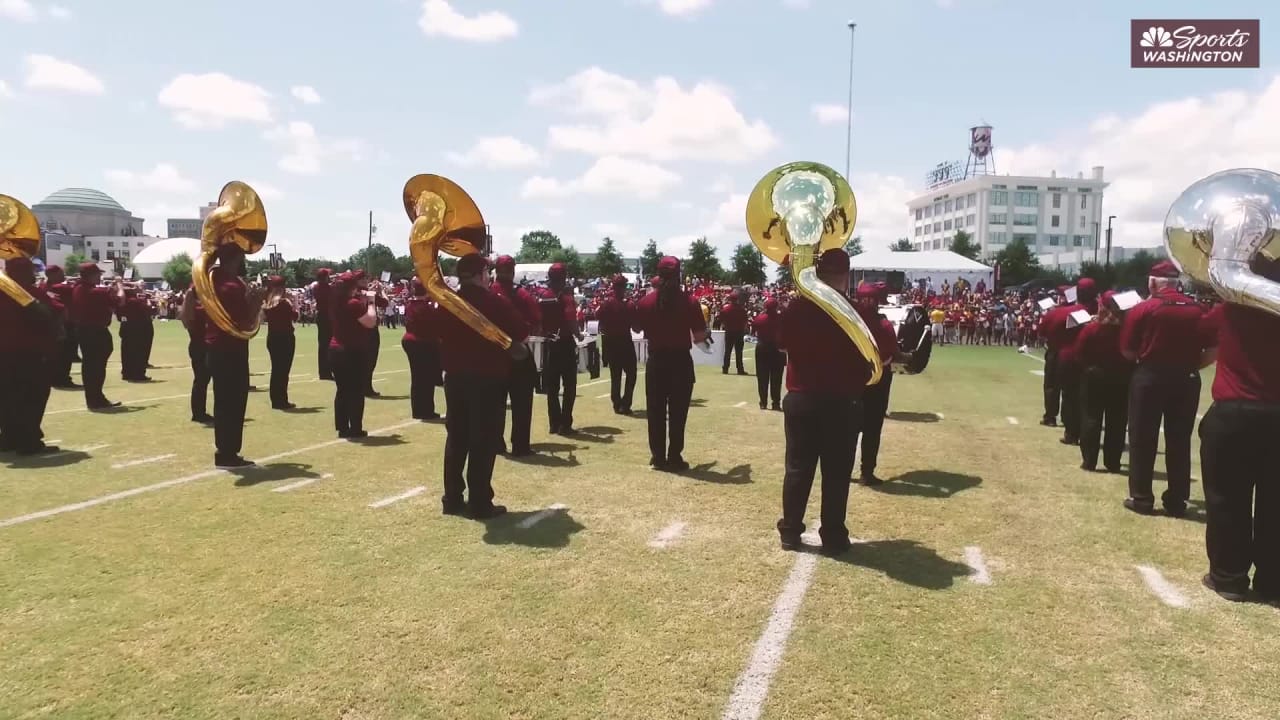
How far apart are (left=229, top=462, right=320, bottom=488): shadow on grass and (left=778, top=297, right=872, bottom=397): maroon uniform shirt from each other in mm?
4748

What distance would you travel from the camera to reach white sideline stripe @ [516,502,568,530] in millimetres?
5980

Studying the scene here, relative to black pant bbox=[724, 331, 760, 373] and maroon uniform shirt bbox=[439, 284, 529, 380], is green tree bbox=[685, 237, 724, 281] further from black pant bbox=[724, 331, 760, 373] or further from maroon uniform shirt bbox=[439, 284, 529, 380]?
maroon uniform shirt bbox=[439, 284, 529, 380]

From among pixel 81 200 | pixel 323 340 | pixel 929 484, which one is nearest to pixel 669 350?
pixel 929 484

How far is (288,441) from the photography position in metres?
9.30

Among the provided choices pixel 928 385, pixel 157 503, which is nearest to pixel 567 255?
pixel 928 385

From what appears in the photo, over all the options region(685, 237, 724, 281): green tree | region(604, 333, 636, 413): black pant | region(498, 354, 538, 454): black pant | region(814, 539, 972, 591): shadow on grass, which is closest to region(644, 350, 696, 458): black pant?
region(498, 354, 538, 454): black pant

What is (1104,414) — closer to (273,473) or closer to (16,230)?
(273,473)

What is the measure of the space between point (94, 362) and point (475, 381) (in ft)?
26.9

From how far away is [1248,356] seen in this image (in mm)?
4457

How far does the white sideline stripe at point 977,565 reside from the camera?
4.96 meters

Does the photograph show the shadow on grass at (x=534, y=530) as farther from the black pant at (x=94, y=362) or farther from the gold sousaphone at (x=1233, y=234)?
the black pant at (x=94, y=362)

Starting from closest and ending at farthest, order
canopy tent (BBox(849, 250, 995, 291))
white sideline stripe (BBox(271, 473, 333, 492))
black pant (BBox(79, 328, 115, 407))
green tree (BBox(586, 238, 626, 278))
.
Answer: white sideline stripe (BBox(271, 473, 333, 492)), black pant (BBox(79, 328, 115, 407)), canopy tent (BBox(849, 250, 995, 291)), green tree (BBox(586, 238, 626, 278))

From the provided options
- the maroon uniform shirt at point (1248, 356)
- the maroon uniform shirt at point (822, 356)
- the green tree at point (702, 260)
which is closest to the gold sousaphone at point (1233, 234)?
the maroon uniform shirt at point (1248, 356)

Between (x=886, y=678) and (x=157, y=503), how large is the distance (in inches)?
223
